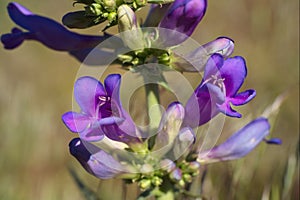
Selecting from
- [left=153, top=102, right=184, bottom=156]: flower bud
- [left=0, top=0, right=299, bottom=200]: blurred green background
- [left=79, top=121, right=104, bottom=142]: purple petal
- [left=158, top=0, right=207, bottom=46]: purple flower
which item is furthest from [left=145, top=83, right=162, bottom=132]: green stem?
[left=0, top=0, right=299, bottom=200]: blurred green background

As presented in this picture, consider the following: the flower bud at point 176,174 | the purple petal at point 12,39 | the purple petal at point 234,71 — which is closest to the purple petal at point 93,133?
the flower bud at point 176,174

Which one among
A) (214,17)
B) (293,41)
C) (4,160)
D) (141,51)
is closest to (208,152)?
(141,51)

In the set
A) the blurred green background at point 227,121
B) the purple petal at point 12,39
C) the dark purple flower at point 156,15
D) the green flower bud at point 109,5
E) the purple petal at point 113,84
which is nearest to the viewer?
the purple petal at point 113,84

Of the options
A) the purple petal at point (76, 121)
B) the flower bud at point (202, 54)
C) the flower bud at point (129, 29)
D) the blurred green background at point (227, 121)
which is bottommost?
the blurred green background at point (227, 121)

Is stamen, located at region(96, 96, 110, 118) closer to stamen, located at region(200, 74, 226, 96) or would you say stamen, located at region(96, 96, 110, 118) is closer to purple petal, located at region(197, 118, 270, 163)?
stamen, located at region(200, 74, 226, 96)

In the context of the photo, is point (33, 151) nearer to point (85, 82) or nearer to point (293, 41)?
point (85, 82)

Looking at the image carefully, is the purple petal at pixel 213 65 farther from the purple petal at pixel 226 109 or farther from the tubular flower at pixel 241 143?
the tubular flower at pixel 241 143
